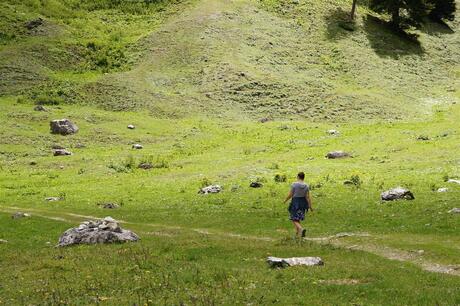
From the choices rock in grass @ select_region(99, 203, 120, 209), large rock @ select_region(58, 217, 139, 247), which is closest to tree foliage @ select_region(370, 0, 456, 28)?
rock in grass @ select_region(99, 203, 120, 209)

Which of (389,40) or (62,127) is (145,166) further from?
(389,40)

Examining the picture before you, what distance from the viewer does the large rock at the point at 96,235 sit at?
31.3 metres

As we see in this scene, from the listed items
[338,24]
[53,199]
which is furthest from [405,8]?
[53,199]

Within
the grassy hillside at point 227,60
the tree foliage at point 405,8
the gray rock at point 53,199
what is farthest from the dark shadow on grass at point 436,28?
the gray rock at point 53,199

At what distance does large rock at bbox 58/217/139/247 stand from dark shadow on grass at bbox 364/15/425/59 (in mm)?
96845

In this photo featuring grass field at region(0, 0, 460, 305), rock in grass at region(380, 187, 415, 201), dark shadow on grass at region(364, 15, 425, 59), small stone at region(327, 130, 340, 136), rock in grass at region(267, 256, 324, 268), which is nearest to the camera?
grass field at region(0, 0, 460, 305)

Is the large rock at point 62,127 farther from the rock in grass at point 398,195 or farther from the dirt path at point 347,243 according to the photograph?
the rock in grass at point 398,195

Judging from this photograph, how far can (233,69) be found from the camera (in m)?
103

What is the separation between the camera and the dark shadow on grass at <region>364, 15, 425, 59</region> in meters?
120

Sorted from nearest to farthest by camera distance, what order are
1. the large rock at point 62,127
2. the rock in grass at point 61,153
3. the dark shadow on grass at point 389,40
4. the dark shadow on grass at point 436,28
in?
the rock in grass at point 61,153 → the large rock at point 62,127 → the dark shadow on grass at point 389,40 → the dark shadow on grass at point 436,28

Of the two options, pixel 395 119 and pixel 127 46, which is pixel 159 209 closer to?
pixel 395 119

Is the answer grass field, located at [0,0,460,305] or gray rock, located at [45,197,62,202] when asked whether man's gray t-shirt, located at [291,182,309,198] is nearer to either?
grass field, located at [0,0,460,305]

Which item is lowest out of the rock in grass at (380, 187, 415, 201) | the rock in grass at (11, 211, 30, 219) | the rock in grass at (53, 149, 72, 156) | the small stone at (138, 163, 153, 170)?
the rock in grass at (53, 149, 72, 156)

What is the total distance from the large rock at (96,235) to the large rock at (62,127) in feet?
→ 157
